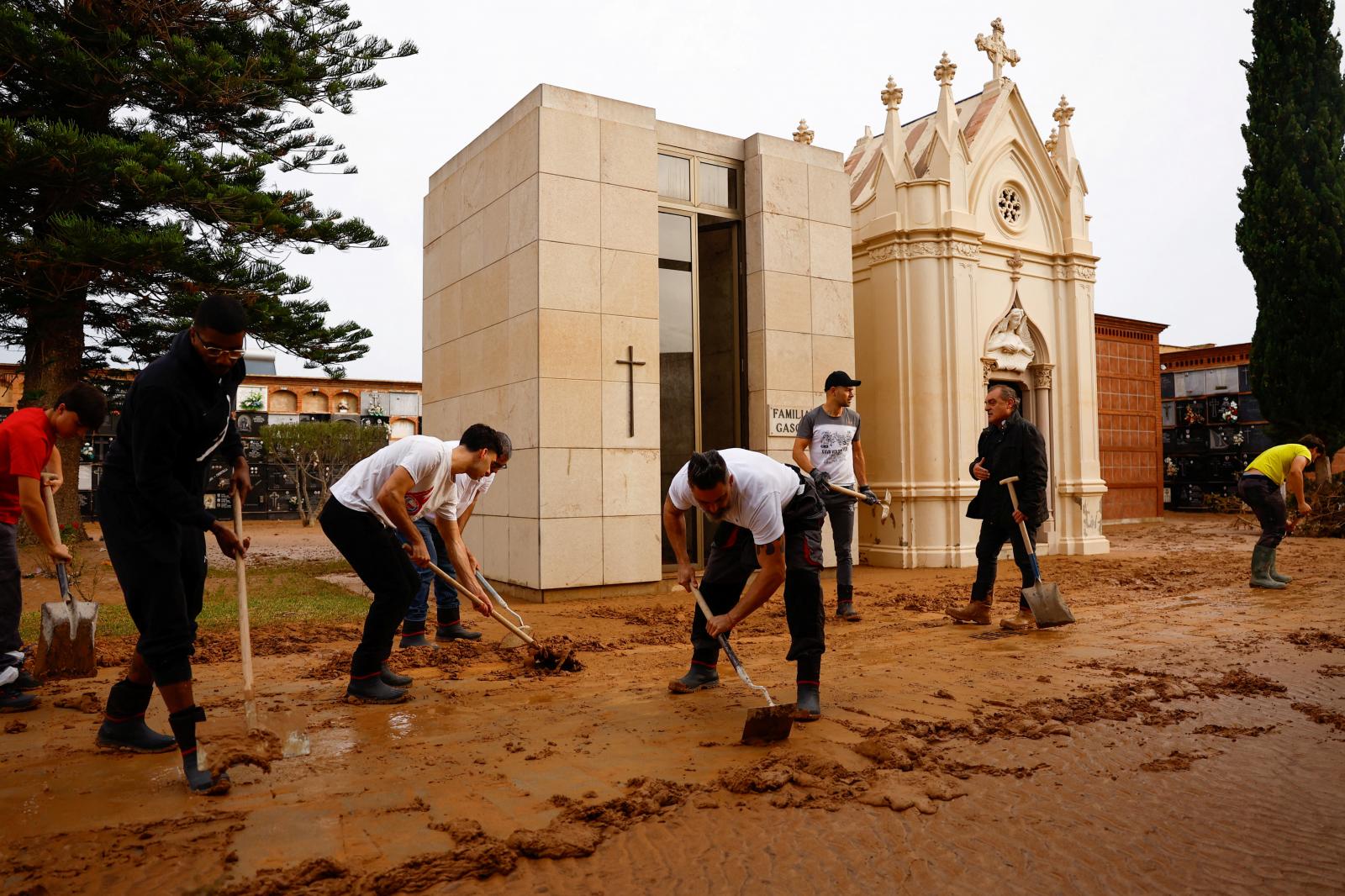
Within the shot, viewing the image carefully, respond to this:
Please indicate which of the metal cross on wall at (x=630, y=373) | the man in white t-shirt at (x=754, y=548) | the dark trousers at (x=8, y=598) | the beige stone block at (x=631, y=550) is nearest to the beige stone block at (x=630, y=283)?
the metal cross on wall at (x=630, y=373)

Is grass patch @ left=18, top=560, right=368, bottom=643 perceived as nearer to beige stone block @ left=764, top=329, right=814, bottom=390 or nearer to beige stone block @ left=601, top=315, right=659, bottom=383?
beige stone block @ left=601, top=315, right=659, bottom=383

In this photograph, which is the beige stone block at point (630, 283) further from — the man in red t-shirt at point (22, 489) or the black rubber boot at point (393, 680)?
the man in red t-shirt at point (22, 489)

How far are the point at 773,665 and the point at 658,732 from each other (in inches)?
64.6

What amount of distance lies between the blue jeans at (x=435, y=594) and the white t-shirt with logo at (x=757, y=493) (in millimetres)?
2601

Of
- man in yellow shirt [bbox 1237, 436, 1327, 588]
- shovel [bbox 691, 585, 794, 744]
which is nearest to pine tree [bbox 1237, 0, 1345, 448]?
man in yellow shirt [bbox 1237, 436, 1327, 588]

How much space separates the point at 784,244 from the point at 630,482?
3544 mm

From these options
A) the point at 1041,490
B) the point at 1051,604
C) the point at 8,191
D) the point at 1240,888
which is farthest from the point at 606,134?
the point at 8,191

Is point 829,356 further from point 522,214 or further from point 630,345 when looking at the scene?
point 522,214

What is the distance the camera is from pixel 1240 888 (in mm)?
2467

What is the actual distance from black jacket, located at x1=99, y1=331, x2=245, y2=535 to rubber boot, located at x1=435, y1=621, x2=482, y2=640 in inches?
120

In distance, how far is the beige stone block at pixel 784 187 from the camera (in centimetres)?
1016

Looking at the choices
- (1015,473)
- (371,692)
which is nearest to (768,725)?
(371,692)

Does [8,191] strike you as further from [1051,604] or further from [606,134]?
[1051,604]

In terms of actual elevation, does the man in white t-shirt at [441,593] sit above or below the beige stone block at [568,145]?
below
